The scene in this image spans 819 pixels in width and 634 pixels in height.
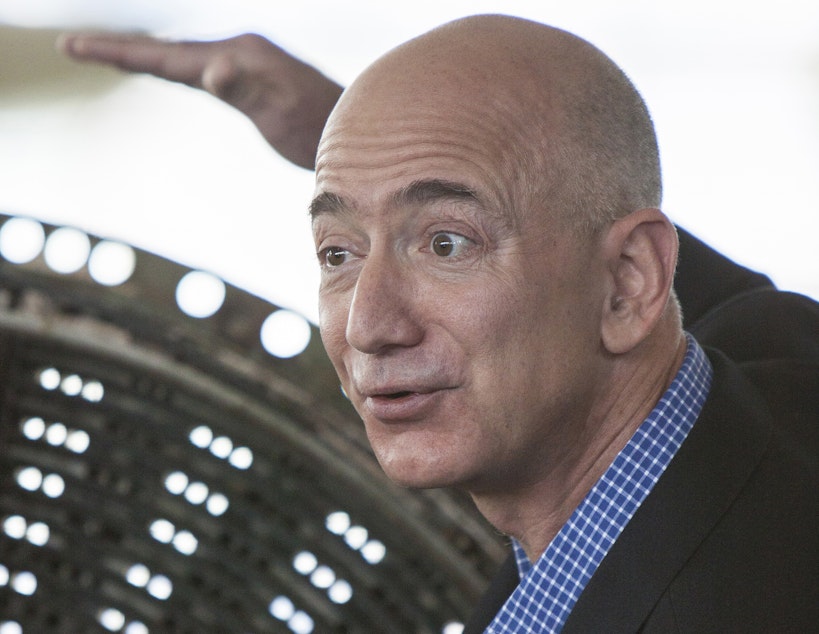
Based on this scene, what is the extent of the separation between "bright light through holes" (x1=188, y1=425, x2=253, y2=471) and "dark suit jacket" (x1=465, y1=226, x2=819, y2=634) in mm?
436

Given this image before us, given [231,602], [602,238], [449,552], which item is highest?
[602,238]

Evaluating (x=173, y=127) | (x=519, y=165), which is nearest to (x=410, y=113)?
(x=519, y=165)

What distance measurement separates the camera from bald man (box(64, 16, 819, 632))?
0.70 metres

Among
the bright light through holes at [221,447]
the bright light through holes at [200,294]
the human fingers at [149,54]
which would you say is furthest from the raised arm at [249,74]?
the bright light through holes at [221,447]

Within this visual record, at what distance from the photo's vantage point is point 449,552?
1015mm

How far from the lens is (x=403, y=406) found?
0.71 m

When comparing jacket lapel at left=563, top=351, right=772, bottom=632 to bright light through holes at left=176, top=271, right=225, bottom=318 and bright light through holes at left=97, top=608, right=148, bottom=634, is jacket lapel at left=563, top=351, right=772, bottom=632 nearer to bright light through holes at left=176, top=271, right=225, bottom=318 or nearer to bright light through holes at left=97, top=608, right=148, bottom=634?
bright light through holes at left=176, top=271, right=225, bottom=318

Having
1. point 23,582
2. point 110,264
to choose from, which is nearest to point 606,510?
point 110,264

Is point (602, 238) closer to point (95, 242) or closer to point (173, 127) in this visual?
point (95, 242)

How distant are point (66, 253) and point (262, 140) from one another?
305 millimetres

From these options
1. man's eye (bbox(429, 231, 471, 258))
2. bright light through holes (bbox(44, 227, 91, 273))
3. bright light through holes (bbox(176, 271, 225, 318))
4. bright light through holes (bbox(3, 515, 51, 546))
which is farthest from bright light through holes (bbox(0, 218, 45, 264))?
man's eye (bbox(429, 231, 471, 258))

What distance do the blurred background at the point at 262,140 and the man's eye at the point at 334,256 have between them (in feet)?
1.43

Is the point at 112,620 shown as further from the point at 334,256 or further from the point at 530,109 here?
the point at 530,109

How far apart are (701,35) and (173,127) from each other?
1.79 feet
